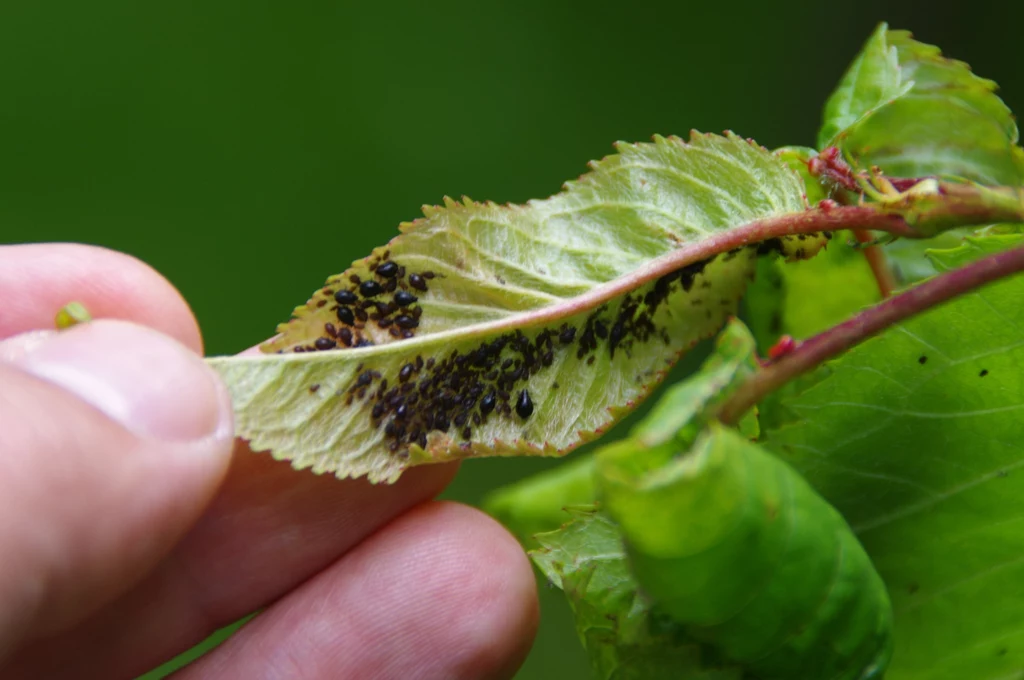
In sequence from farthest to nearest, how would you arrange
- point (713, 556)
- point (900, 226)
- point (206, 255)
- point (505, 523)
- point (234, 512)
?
point (206, 255), point (505, 523), point (234, 512), point (900, 226), point (713, 556)

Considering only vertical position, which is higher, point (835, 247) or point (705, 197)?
point (705, 197)

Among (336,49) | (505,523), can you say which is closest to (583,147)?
(336,49)

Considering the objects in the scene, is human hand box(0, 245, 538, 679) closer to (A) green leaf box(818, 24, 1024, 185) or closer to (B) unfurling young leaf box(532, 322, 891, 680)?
(B) unfurling young leaf box(532, 322, 891, 680)


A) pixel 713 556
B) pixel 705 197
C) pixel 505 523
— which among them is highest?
pixel 705 197

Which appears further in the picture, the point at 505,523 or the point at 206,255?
the point at 206,255

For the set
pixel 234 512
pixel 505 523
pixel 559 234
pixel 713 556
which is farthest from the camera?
pixel 505 523

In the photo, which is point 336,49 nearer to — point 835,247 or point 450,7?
point 450,7

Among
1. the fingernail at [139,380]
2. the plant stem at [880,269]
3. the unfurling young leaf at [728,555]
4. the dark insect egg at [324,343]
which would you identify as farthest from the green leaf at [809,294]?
the fingernail at [139,380]

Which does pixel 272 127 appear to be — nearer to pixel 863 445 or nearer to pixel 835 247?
pixel 835 247
